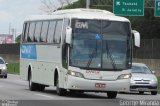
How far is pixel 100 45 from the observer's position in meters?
25.2

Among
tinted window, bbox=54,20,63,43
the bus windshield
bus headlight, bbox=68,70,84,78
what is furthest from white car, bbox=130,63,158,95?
bus headlight, bbox=68,70,84,78

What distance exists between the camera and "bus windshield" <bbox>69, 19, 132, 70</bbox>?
24953mm

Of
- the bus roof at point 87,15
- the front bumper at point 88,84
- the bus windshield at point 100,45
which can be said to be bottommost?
the front bumper at point 88,84

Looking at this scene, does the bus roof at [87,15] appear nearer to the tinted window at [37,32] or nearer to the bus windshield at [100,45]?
the bus windshield at [100,45]

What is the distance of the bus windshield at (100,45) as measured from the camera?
25.0 meters

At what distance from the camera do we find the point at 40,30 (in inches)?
1144

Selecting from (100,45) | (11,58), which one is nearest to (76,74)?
(100,45)

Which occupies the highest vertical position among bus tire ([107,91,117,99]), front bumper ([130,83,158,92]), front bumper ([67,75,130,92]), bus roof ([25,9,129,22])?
bus roof ([25,9,129,22])

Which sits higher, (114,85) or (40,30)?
(40,30)

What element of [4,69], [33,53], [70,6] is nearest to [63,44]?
[33,53]

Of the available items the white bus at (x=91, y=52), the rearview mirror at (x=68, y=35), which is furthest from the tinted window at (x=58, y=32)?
the rearview mirror at (x=68, y=35)

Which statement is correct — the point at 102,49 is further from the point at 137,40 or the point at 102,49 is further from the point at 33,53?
the point at 33,53

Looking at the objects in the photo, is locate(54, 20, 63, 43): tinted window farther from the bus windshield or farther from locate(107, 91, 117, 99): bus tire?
locate(107, 91, 117, 99): bus tire

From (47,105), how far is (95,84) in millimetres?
4240
